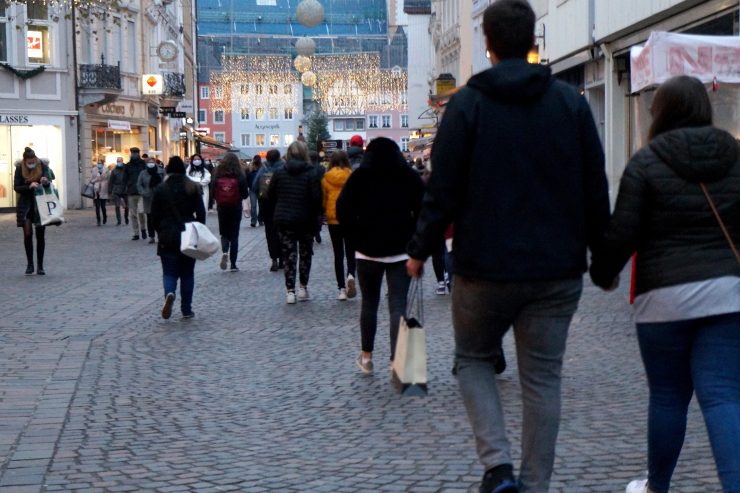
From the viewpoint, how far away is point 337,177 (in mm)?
14867

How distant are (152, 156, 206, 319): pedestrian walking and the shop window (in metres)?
32.6

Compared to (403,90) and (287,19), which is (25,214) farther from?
(287,19)

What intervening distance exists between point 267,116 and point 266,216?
105 metres

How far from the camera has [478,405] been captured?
4797 mm

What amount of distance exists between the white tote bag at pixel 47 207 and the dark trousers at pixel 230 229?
238 centimetres

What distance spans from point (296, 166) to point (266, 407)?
6780 millimetres

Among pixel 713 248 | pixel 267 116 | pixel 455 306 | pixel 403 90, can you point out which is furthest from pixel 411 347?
pixel 267 116

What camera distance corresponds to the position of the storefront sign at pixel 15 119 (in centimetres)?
4256

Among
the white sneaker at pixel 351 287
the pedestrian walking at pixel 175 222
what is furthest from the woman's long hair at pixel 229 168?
the pedestrian walking at pixel 175 222

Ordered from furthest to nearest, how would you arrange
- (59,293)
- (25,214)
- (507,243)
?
(25,214), (59,293), (507,243)

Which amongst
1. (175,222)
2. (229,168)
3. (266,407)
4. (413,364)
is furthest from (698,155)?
(229,168)

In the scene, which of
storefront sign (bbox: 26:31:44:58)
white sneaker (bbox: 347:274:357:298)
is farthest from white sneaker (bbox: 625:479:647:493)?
storefront sign (bbox: 26:31:44:58)

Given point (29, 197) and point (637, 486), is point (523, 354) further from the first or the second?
point (29, 197)

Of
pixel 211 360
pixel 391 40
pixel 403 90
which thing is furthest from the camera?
pixel 391 40
